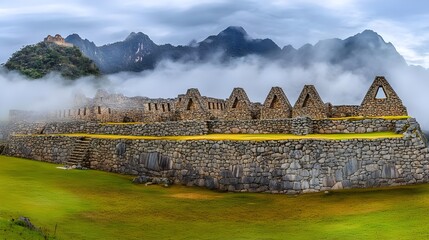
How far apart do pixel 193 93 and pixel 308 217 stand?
1780cm

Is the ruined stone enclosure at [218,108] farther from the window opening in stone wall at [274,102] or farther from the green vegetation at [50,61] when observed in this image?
the green vegetation at [50,61]

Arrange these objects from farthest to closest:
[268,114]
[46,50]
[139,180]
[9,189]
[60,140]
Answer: [46,50]
[60,140]
[268,114]
[139,180]
[9,189]

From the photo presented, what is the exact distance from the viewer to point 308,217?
58.6 ft

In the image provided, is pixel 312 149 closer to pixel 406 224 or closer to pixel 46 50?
pixel 406 224

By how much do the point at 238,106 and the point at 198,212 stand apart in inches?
532

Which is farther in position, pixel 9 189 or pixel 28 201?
pixel 9 189

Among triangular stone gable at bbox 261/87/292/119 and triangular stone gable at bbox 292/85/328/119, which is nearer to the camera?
triangular stone gable at bbox 292/85/328/119

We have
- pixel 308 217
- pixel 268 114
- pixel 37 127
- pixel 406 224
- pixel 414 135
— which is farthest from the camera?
pixel 37 127

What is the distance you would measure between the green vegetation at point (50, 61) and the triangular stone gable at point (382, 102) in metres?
67.5

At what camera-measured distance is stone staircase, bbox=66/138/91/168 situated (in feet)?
102

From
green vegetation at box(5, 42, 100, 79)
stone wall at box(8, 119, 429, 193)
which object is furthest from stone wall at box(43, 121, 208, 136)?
green vegetation at box(5, 42, 100, 79)

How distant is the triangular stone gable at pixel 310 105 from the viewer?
94.8 ft

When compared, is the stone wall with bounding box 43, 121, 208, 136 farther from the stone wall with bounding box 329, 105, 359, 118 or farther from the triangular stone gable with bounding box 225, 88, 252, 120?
the stone wall with bounding box 329, 105, 359, 118

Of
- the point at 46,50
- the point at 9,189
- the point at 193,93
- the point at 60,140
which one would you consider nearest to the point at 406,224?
the point at 9,189
